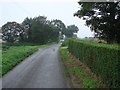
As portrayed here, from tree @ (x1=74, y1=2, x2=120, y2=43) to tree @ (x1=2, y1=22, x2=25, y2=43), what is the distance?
41061 mm

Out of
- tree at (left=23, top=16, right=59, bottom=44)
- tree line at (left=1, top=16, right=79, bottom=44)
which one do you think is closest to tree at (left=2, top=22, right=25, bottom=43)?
tree line at (left=1, top=16, right=79, bottom=44)

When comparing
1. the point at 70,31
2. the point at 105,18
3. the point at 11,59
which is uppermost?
the point at 70,31

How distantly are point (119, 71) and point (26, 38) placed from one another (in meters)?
49.3

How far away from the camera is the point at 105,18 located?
1187 cm

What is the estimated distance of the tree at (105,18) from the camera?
11516mm

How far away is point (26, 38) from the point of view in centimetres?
5066

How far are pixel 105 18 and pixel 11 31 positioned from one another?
143 ft

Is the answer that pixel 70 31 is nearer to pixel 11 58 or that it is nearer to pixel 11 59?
pixel 11 58

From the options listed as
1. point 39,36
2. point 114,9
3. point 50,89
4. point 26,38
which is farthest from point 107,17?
point 26,38

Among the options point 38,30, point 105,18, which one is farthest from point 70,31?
point 105,18

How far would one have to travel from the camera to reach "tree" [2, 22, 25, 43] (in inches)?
1898

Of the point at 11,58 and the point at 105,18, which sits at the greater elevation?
the point at 105,18

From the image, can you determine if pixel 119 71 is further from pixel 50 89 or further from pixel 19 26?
pixel 19 26

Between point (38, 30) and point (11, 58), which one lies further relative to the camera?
point (38, 30)
